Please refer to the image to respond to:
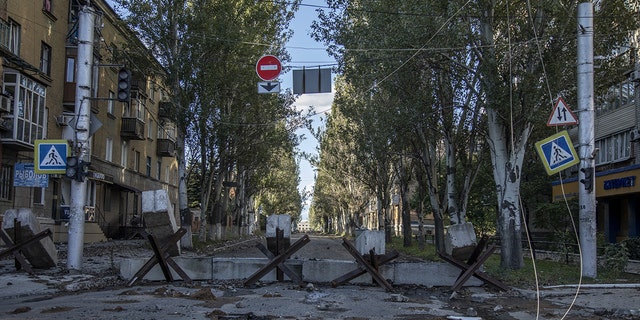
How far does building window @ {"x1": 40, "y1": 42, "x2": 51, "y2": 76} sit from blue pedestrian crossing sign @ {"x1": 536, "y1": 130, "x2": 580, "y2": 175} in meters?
23.0

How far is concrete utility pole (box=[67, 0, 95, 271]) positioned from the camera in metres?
14.1

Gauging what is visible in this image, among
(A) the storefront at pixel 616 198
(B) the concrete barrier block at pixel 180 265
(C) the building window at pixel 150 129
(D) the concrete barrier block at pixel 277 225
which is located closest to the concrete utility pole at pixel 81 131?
(B) the concrete barrier block at pixel 180 265

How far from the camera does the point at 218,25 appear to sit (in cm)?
2620

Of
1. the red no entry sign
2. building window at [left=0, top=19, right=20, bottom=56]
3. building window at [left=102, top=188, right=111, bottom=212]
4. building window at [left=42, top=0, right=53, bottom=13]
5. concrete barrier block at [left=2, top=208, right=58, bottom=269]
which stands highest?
building window at [left=42, top=0, right=53, bottom=13]

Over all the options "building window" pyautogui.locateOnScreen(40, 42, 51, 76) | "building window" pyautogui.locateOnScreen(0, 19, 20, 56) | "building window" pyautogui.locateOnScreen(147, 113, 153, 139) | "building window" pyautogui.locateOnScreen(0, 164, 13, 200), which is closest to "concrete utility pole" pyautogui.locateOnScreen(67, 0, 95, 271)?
"building window" pyautogui.locateOnScreen(0, 19, 20, 56)

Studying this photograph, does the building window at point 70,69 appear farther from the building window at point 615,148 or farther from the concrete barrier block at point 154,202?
the building window at point 615,148

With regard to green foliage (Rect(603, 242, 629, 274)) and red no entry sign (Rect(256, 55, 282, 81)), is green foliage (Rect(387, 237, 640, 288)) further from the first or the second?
red no entry sign (Rect(256, 55, 282, 81))

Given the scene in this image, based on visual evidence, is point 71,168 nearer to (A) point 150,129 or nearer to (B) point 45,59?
(B) point 45,59

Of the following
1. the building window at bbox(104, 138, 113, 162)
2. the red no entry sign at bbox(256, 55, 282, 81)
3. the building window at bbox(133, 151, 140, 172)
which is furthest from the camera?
the building window at bbox(133, 151, 140, 172)

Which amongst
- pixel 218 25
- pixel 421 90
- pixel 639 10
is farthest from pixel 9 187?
pixel 639 10

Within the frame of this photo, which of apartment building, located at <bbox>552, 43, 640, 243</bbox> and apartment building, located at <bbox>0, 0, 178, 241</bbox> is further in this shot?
apartment building, located at <bbox>552, 43, 640, 243</bbox>

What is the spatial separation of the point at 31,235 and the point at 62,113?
1663 centimetres

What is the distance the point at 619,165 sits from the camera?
2916cm

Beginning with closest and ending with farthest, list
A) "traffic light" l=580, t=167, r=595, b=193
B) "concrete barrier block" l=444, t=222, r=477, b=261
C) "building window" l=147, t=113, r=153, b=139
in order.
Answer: "concrete barrier block" l=444, t=222, r=477, b=261, "traffic light" l=580, t=167, r=595, b=193, "building window" l=147, t=113, r=153, b=139
